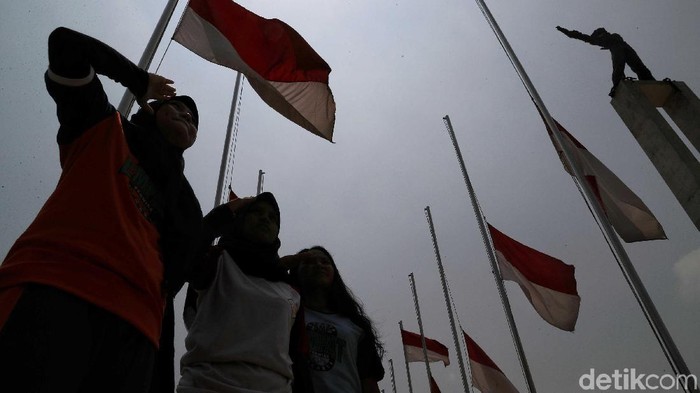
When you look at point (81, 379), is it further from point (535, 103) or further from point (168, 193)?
point (535, 103)

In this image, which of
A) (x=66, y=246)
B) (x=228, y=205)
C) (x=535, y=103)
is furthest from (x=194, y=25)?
(x=535, y=103)

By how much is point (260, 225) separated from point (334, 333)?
3.29ft

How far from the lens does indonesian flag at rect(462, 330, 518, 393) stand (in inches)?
352

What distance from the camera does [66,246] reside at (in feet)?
4.28

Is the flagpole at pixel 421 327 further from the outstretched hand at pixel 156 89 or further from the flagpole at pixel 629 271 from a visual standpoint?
the outstretched hand at pixel 156 89

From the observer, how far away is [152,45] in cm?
325

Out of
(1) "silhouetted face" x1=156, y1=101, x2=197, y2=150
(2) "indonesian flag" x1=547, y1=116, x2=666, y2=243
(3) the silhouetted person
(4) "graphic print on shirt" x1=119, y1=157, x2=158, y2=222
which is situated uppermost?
(3) the silhouetted person

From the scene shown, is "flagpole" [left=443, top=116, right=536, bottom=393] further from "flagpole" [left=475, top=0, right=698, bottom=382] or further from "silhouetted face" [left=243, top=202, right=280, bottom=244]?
"silhouetted face" [left=243, top=202, right=280, bottom=244]

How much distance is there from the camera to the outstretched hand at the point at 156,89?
1.84 meters

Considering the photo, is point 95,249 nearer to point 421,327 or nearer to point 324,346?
point 324,346

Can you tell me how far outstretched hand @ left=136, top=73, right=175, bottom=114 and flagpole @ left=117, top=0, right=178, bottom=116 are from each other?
803 mm

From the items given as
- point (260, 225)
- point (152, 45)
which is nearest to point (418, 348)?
point (260, 225)

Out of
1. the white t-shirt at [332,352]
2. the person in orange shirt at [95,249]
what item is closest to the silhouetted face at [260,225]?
the white t-shirt at [332,352]

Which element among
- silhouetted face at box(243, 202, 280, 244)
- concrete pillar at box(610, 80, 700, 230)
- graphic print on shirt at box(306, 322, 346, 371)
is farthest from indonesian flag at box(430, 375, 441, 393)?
silhouetted face at box(243, 202, 280, 244)
